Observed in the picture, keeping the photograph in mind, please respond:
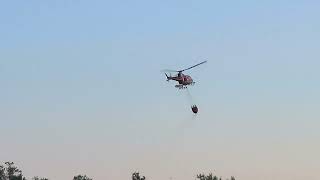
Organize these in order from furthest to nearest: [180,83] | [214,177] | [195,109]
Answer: [214,177]
[180,83]
[195,109]

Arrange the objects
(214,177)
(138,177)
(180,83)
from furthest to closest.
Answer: (214,177)
(138,177)
(180,83)

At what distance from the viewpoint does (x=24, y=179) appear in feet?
540

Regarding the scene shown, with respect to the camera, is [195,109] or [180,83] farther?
[180,83]

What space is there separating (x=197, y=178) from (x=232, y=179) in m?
10.2

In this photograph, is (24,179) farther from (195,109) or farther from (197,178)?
(195,109)

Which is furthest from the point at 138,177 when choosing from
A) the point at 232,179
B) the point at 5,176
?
the point at 5,176

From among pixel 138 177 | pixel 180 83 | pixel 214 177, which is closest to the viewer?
pixel 180 83

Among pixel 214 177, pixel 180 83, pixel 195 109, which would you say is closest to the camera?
pixel 195 109

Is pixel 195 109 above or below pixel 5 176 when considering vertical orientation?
below

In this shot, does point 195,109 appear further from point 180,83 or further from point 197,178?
point 197,178

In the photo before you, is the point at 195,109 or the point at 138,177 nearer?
the point at 195,109

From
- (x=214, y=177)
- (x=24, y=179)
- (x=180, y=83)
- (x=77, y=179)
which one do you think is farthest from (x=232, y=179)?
(x=180, y=83)

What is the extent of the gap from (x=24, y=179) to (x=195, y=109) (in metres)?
105

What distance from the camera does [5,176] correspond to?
16300 centimetres
